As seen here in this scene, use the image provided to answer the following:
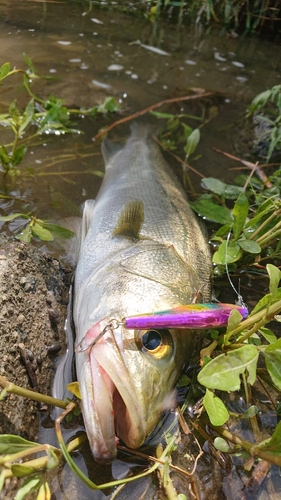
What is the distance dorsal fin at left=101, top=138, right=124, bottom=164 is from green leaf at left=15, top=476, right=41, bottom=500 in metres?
2.90

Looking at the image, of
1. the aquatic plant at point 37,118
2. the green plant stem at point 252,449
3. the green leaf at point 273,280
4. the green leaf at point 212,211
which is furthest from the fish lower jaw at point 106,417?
the aquatic plant at point 37,118

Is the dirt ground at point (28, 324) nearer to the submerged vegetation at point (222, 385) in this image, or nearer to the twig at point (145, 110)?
the submerged vegetation at point (222, 385)

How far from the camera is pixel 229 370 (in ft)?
5.23

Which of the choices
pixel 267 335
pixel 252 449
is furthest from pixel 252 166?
pixel 252 449

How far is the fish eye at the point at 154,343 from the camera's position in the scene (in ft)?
5.89

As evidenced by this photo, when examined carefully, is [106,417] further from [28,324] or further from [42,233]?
[42,233]

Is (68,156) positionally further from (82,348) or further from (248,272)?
(82,348)

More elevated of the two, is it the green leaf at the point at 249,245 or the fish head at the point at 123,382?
the green leaf at the point at 249,245

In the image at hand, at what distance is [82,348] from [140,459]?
53 cm

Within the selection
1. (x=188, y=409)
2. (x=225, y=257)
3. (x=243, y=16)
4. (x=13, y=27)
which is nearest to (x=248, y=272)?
(x=225, y=257)

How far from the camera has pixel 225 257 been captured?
2467 millimetres

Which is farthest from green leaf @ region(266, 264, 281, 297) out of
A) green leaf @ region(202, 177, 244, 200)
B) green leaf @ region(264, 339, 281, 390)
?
green leaf @ region(202, 177, 244, 200)

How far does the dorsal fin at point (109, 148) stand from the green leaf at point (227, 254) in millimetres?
1744

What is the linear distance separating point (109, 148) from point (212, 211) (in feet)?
4.20
